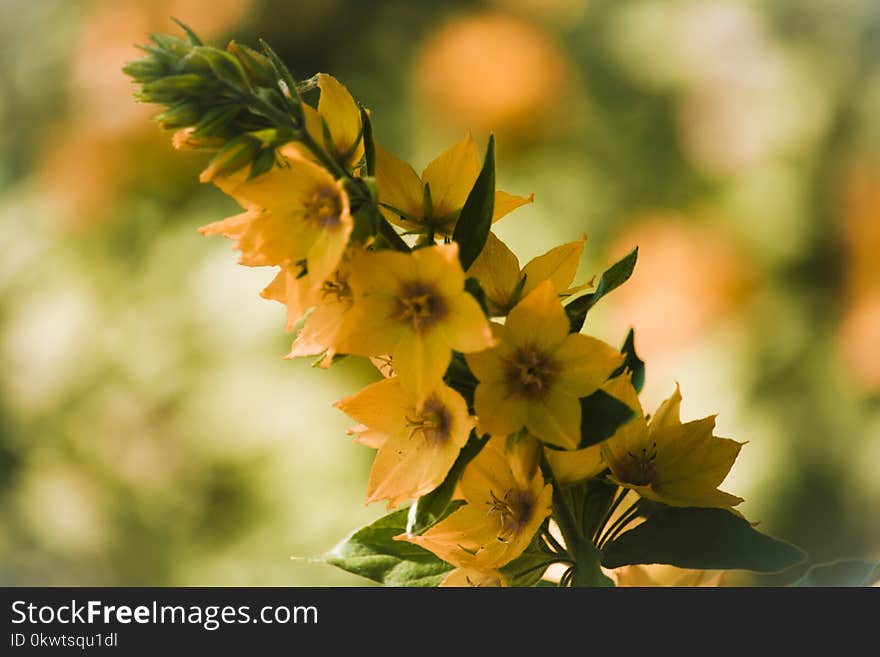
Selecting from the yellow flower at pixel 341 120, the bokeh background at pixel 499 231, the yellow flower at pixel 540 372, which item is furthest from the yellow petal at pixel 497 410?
the bokeh background at pixel 499 231

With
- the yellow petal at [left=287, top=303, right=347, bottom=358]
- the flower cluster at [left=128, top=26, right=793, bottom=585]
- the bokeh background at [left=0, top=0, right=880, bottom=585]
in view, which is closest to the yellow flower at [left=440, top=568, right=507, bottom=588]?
the flower cluster at [left=128, top=26, right=793, bottom=585]

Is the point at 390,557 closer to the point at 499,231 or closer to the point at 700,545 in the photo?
the point at 700,545

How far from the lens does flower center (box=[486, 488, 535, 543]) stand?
1.06 ft

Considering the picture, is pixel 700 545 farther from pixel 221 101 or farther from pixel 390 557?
pixel 221 101

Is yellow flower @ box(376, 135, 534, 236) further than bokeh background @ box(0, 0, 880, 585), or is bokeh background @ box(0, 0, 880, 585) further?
bokeh background @ box(0, 0, 880, 585)

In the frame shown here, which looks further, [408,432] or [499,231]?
[499,231]

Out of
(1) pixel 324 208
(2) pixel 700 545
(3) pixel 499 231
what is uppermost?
(3) pixel 499 231

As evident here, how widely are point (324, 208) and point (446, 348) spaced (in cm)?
6

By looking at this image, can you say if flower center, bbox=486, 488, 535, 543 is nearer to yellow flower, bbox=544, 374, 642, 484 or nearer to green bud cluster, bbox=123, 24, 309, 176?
yellow flower, bbox=544, 374, 642, 484

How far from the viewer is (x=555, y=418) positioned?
311 mm

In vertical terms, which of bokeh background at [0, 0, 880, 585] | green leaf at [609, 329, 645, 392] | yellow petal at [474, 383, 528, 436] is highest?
bokeh background at [0, 0, 880, 585]

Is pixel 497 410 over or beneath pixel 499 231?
beneath

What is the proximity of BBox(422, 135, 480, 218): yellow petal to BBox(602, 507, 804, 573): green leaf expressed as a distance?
14 cm

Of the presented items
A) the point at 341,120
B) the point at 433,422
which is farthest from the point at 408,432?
the point at 341,120
